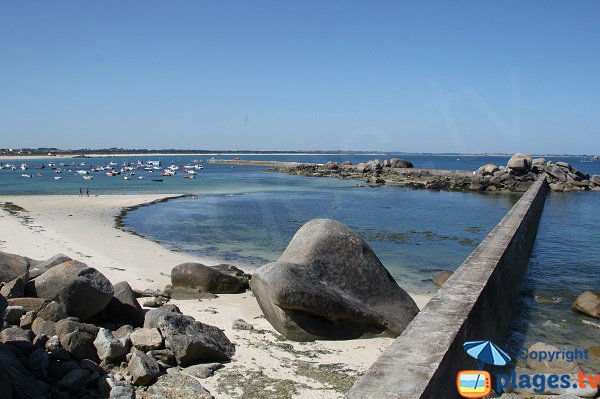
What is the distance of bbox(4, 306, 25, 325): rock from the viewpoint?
22.9 feet

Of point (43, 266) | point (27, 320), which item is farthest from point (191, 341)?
point (43, 266)

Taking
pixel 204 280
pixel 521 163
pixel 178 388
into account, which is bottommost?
pixel 204 280

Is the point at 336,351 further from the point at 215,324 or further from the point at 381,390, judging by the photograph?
the point at 381,390

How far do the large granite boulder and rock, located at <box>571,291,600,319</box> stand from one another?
4.40m

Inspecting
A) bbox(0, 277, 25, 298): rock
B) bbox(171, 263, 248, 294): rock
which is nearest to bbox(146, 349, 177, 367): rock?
bbox(0, 277, 25, 298): rock

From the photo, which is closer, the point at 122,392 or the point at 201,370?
the point at 122,392

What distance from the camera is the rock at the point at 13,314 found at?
698 cm

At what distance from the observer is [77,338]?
6.65 m

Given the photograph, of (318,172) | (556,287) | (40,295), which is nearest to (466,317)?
(40,295)

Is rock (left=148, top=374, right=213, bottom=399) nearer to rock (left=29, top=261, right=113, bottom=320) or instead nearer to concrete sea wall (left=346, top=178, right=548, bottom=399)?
rock (left=29, top=261, right=113, bottom=320)

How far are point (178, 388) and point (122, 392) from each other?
0.71 metres

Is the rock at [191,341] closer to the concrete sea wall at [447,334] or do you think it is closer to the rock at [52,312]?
the rock at [52,312]

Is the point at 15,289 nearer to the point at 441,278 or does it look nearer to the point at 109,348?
the point at 109,348

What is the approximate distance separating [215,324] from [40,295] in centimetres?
303
